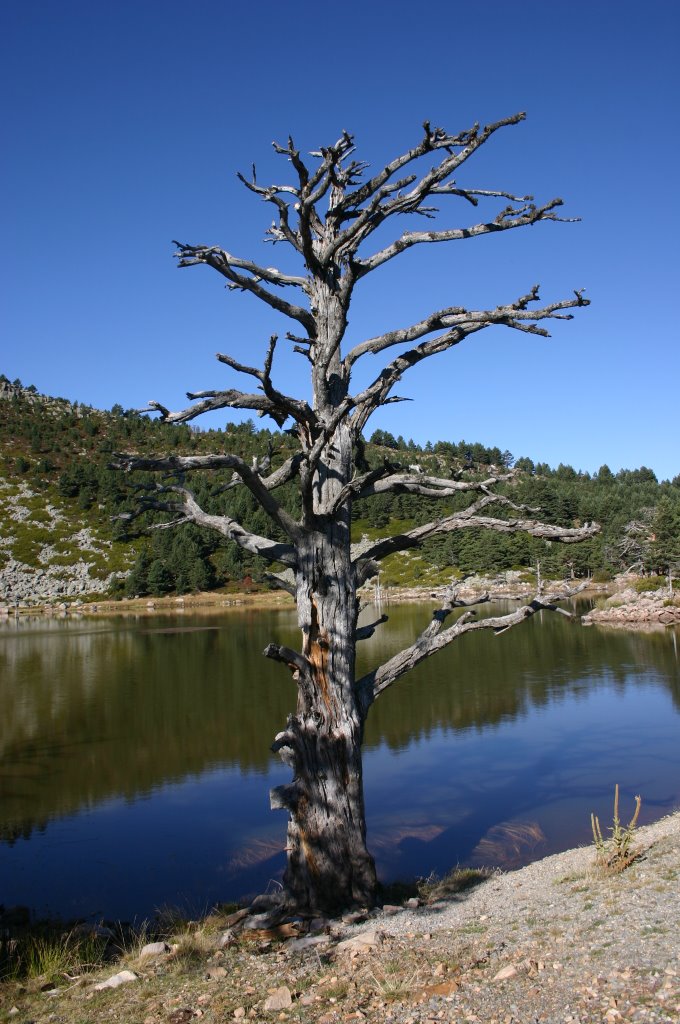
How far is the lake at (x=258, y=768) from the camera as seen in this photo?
13.9 metres

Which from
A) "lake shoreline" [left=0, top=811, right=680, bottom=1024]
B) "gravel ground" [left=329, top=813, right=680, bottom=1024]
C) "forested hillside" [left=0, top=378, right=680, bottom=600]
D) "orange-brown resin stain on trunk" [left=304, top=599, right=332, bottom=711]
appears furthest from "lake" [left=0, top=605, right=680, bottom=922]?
"forested hillside" [left=0, top=378, right=680, bottom=600]

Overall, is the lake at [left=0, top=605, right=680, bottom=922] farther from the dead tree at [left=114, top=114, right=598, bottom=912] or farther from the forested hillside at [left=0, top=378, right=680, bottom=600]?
the forested hillside at [left=0, top=378, right=680, bottom=600]

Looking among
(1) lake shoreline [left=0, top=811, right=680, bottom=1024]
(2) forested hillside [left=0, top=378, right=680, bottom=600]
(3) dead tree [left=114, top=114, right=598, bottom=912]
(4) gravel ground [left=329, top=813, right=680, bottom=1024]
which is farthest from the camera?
(2) forested hillside [left=0, top=378, right=680, bottom=600]

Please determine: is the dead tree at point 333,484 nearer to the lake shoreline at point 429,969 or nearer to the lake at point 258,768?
the lake shoreline at point 429,969

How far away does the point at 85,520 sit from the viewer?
12388cm

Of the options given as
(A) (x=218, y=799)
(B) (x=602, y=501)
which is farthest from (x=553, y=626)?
(B) (x=602, y=501)

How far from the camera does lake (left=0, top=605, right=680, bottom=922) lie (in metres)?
13.9

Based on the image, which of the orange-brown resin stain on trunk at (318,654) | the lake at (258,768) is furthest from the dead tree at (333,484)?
the lake at (258,768)

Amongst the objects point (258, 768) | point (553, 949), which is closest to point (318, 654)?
point (553, 949)

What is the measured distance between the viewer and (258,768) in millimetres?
20734

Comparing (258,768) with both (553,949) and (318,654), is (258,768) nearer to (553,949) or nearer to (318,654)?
(318,654)

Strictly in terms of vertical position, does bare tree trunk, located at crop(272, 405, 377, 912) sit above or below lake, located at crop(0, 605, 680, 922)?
above

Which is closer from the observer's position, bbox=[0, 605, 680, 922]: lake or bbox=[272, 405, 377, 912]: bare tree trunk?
bbox=[272, 405, 377, 912]: bare tree trunk

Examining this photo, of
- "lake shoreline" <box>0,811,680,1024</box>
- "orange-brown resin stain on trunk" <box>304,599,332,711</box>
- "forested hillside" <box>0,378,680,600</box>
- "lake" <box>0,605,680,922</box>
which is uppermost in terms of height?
"forested hillside" <box>0,378,680,600</box>
